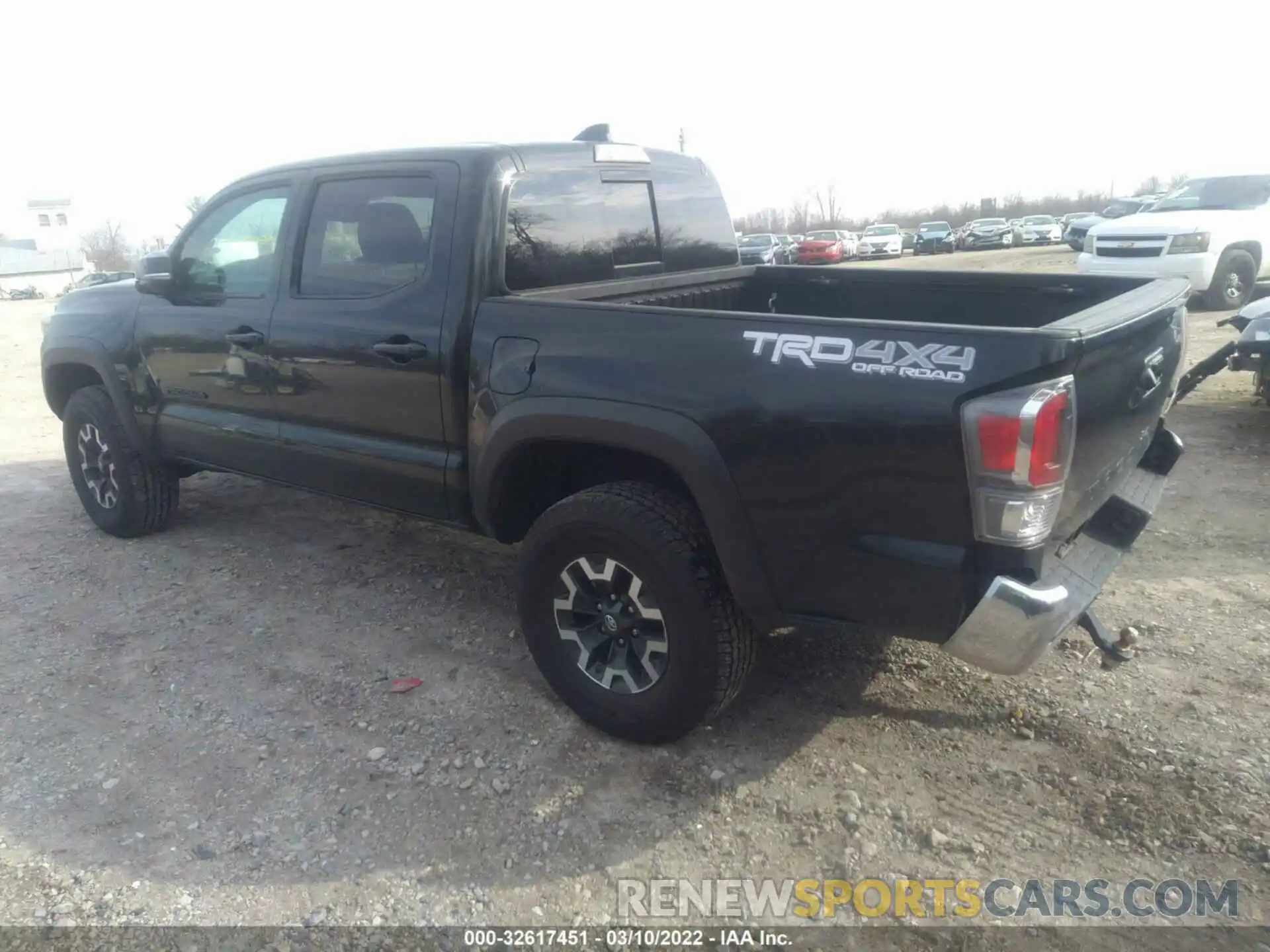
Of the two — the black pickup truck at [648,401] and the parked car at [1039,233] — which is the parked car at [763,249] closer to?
the parked car at [1039,233]

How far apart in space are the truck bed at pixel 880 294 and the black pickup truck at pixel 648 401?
0.01 metres

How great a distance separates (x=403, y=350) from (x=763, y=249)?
1104 inches

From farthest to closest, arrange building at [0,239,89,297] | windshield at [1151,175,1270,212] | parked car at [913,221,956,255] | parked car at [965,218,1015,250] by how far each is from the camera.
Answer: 1. building at [0,239,89,297]
2. parked car at [913,221,956,255]
3. parked car at [965,218,1015,250]
4. windshield at [1151,175,1270,212]

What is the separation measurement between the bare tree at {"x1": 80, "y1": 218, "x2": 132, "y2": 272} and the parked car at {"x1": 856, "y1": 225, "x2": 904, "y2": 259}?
51.4 m

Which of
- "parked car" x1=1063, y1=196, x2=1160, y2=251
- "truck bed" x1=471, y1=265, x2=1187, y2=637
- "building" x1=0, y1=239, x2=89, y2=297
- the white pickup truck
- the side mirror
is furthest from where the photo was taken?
"building" x1=0, y1=239, x2=89, y2=297

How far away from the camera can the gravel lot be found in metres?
2.53

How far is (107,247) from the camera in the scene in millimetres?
79562

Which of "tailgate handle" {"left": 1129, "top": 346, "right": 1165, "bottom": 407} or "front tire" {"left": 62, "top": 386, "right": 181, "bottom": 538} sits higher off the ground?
"tailgate handle" {"left": 1129, "top": 346, "right": 1165, "bottom": 407}

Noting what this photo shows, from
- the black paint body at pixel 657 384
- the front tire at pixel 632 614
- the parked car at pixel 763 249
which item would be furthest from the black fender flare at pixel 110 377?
the parked car at pixel 763 249

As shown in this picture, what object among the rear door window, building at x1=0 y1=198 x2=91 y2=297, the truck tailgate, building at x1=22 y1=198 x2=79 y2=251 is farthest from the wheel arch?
building at x1=22 y1=198 x2=79 y2=251

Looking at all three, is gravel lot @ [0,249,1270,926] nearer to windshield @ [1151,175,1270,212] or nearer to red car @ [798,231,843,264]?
windshield @ [1151,175,1270,212]

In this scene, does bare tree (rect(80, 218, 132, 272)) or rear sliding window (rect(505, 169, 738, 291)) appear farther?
bare tree (rect(80, 218, 132, 272))

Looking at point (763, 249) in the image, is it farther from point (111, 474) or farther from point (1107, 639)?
point (1107, 639)

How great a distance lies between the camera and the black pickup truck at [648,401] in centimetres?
232
